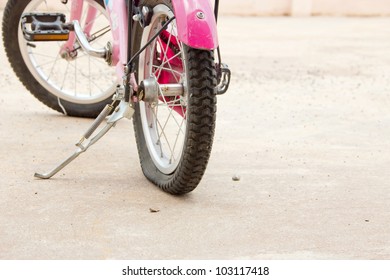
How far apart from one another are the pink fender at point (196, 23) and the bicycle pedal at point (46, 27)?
1.27 metres

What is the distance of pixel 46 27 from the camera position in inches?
190

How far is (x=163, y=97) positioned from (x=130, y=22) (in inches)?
13.8

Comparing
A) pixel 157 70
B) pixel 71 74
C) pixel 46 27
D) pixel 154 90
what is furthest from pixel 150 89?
pixel 71 74

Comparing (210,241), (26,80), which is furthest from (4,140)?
(210,241)

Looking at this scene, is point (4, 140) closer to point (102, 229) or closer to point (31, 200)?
point (31, 200)

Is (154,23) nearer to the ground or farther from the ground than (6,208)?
farther from the ground

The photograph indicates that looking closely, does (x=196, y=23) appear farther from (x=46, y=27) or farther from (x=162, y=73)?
(x=46, y=27)

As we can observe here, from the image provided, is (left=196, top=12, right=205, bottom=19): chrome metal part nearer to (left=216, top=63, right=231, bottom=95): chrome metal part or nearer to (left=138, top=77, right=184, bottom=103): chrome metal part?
(left=216, top=63, right=231, bottom=95): chrome metal part

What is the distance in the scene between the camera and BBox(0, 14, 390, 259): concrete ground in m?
3.41

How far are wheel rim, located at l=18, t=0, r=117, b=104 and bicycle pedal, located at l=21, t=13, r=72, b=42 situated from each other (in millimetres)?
201

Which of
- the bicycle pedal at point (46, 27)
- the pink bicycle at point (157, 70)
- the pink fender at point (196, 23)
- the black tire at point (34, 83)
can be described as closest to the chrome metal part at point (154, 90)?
the pink bicycle at point (157, 70)

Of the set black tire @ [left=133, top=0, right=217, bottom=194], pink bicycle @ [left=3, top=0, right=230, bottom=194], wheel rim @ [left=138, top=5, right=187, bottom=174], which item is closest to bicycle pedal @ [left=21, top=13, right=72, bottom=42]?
pink bicycle @ [left=3, top=0, right=230, bottom=194]

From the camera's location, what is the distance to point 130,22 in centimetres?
400

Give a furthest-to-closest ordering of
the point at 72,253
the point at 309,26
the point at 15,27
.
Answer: the point at 309,26 → the point at 15,27 → the point at 72,253
